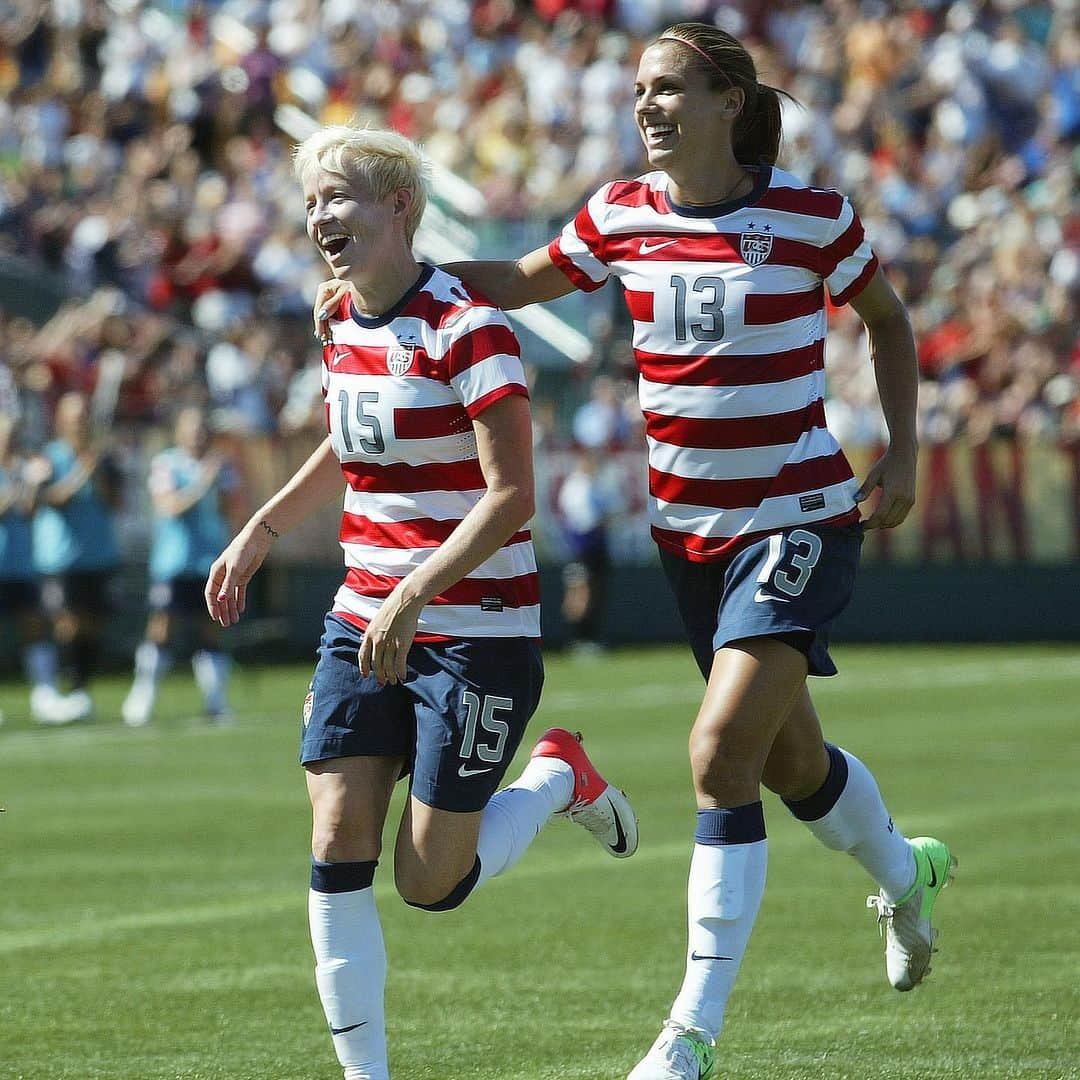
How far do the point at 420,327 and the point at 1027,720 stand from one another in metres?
10.1

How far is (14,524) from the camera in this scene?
17141 millimetres

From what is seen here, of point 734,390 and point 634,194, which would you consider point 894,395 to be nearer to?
point 734,390

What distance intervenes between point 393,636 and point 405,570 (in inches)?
13.6

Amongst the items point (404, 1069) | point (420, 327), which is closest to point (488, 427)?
point (420, 327)

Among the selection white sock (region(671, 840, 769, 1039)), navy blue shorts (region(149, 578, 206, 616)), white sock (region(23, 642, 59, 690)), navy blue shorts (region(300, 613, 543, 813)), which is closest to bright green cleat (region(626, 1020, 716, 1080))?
white sock (region(671, 840, 769, 1039))

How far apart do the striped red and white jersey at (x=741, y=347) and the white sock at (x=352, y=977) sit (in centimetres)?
131

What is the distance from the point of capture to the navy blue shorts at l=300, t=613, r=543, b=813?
5.14 meters

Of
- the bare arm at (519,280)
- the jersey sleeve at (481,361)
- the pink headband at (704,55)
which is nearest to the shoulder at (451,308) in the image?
the jersey sleeve at (481,361)

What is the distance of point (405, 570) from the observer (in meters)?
5.17

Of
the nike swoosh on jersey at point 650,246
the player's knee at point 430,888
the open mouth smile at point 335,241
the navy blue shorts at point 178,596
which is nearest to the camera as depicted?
the open mouth smile at point 335,241

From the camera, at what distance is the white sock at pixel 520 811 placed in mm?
5527

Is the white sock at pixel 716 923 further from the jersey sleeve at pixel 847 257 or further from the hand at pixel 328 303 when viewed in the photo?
the hand at pixel 328 303

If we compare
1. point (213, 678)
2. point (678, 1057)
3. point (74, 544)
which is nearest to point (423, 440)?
point (678, 1057)

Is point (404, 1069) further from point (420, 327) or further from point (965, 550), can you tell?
point (965, 550)
